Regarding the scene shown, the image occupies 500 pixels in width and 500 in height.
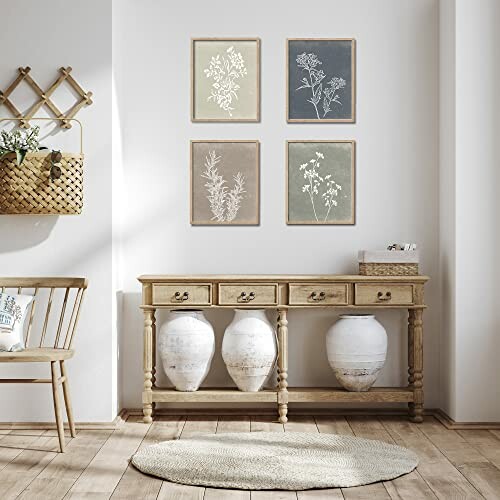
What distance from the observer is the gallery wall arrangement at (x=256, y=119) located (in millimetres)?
4801

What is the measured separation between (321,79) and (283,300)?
1.36 metres

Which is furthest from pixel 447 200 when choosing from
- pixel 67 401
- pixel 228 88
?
pixel 67 401

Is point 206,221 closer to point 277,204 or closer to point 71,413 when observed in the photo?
point 277,204

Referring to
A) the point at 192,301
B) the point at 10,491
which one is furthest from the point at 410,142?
the point at 10,491

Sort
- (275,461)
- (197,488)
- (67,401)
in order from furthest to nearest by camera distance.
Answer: (67,401) → (275,461) → (197,488)

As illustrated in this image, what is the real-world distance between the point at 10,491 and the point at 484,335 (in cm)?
258

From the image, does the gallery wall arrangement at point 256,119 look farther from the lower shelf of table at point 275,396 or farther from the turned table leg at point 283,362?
the lower shelf of table at point 275,396

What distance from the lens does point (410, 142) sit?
4820 mm

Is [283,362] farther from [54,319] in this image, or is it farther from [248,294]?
[54,319]

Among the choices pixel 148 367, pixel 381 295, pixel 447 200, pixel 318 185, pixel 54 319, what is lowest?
pixel 148 367

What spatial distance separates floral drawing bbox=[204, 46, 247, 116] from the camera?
4.80 meters

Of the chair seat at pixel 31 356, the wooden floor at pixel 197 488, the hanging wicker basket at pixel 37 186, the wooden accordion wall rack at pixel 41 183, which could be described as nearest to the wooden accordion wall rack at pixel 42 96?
the wooden accordion wall rack at pixel 41 183

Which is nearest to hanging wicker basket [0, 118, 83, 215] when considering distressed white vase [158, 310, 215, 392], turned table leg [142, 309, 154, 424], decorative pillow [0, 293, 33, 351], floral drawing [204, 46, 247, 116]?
decorative pillow [0, 293, 33, 351]

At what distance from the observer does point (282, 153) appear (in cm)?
482
